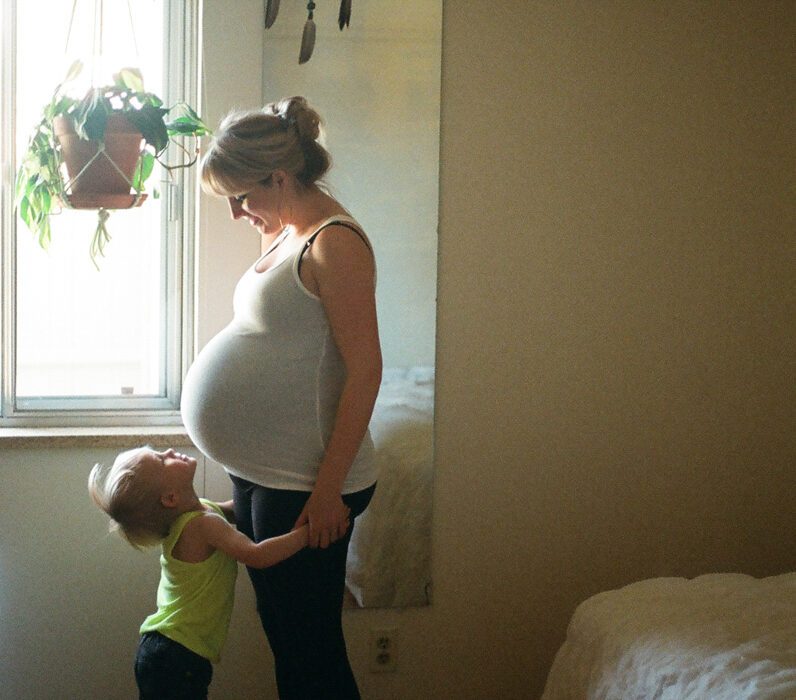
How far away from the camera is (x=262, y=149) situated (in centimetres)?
166

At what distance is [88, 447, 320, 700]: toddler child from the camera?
5.53 feet

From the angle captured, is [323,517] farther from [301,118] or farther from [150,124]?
[150,124]

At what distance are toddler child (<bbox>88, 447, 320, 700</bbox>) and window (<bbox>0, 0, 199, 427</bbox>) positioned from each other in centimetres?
58

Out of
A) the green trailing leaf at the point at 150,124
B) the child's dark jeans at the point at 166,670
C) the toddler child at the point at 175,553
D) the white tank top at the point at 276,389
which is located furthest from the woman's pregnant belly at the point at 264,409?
the green trailing leaf at the point at 150,124

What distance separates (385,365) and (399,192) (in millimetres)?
377

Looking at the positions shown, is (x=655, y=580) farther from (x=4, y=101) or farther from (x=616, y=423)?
(x=4, y=101)

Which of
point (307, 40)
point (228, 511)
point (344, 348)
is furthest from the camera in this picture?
point (307, 40)

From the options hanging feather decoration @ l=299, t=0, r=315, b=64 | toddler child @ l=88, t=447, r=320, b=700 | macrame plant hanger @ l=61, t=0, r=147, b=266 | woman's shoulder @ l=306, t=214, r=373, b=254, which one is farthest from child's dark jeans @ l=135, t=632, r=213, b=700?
hanging feather decoration @ l=299, t=0, r=315, b=64

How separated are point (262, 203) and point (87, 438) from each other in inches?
28.6

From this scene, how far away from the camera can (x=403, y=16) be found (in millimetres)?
2178

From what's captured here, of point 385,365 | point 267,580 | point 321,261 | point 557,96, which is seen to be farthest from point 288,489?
point 557,96

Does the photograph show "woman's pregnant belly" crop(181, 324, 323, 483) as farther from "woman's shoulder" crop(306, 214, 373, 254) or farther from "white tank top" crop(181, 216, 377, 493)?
"woman's shoulder" crop(306, 214, 373, 254)

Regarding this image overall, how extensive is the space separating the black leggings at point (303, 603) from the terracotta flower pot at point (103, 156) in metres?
0.67

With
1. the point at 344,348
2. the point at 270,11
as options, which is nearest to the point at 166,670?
the point at 344,348
